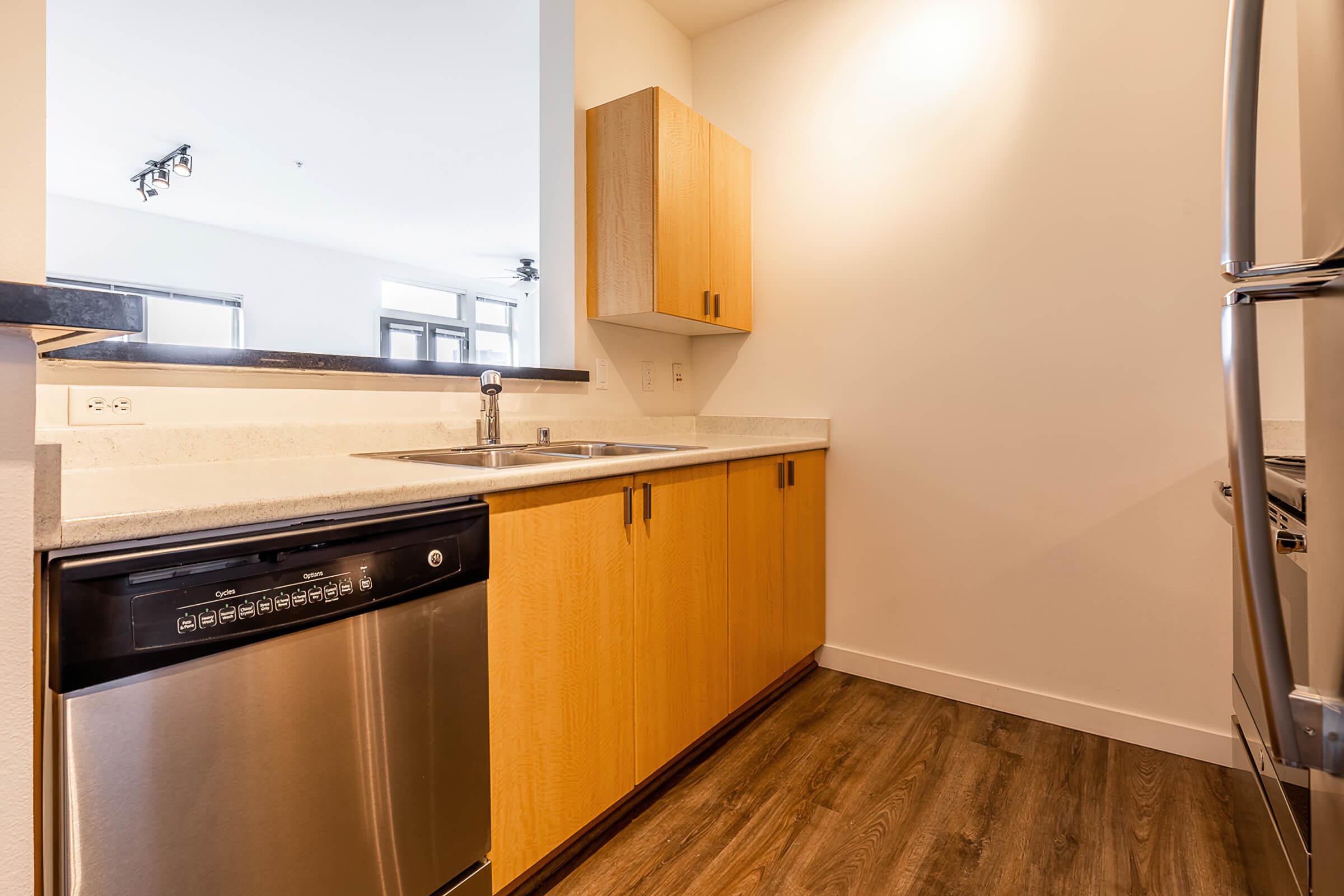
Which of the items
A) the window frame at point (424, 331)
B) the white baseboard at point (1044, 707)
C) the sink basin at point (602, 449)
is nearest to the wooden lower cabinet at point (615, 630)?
the sink basin at point (602, 449)

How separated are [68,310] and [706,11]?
8.93ft

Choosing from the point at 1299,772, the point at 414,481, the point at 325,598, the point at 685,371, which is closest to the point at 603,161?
the point at 685,371

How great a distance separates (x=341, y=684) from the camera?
36.8 inches

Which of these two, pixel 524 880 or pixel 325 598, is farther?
pixel 524 880

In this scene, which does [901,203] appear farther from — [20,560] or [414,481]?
[20,560]

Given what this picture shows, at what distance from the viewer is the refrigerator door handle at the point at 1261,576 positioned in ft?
1.51

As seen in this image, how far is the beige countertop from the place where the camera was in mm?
751

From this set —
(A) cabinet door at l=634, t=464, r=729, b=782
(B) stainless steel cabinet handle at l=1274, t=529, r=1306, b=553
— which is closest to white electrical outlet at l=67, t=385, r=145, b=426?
(A) cabinet door at l=634, t=464, r=729, b=782

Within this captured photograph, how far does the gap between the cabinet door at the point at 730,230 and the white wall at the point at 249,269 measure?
4.09 meters

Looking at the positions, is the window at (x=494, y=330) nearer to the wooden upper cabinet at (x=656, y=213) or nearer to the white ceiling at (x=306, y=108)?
the white ceiling at (x=306, y=108)

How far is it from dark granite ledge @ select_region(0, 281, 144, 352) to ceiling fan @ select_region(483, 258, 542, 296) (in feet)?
18.2

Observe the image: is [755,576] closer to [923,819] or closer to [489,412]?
[923,819]

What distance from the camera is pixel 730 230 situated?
2.47 m

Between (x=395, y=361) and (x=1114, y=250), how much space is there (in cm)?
211
